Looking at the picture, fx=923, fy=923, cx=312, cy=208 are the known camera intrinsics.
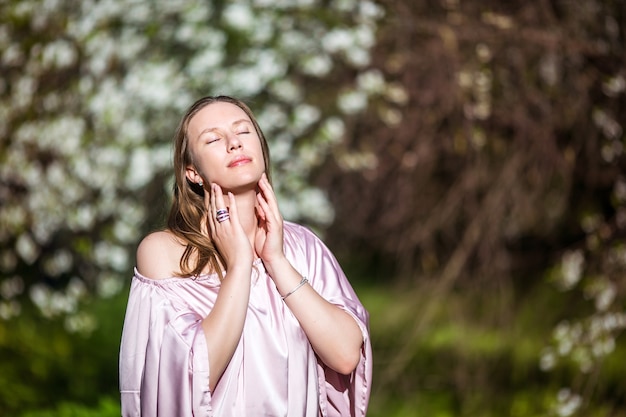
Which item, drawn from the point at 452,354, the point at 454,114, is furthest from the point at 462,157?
the point at 452,354

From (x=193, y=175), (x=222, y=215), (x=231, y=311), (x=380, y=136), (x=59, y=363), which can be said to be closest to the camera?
(x=231, y=311)

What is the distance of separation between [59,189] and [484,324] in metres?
2.66

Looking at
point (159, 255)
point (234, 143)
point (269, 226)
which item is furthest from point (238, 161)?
point (159, 255)

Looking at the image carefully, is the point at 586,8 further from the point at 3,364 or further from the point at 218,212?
the point at 3,364

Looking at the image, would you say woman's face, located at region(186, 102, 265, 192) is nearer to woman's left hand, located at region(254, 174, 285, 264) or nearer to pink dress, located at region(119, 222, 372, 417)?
woman's left hand, located at region(254, 174, 285, 264)

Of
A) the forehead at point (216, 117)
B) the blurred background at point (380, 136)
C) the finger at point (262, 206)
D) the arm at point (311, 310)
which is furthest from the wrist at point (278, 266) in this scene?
the blurred background at point (380, 136)

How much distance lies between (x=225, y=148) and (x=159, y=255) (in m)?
0.30

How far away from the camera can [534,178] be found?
5.21 metres

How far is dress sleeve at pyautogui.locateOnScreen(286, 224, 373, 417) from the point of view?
2248mm

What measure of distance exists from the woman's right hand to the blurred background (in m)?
2.94

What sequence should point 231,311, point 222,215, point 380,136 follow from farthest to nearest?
1. point 380,136
2. point 222,215
3. point 231,311

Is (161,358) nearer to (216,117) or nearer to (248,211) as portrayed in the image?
(248,211)

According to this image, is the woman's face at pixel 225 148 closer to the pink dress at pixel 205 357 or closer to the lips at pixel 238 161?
the lips at pixel 238 161

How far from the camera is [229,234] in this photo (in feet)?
6.95
